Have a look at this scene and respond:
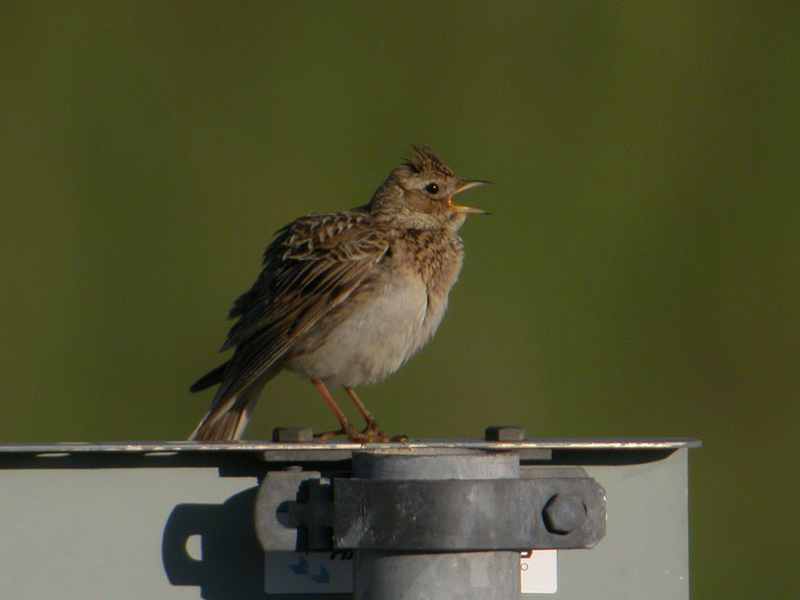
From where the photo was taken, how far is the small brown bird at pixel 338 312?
4902 mm

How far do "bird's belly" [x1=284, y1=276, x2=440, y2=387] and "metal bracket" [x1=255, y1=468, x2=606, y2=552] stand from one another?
8.62ft

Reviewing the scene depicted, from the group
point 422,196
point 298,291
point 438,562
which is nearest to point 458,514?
point 438,562

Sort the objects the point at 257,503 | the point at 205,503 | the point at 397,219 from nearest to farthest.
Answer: the point at 257,503 → the point at 205,503 → the point at 397,219

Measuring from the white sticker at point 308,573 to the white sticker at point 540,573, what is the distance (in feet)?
1.34

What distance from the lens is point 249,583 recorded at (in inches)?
102

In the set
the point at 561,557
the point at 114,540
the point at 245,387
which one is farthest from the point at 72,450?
the point at 245,387

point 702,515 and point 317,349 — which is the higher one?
point 317,349

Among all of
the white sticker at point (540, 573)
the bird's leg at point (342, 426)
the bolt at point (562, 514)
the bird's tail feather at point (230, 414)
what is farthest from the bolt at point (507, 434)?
the bird's tail feather at point (230, 414)

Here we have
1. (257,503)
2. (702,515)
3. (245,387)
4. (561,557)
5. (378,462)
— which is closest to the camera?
(378,462)

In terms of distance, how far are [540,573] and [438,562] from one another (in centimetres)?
59

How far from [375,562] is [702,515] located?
635 cm

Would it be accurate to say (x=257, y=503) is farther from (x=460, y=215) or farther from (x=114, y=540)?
(x=460, y=215)

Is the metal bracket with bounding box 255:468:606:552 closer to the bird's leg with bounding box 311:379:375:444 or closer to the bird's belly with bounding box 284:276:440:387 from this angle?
the bird's leg with bounding box 311:379:375:444

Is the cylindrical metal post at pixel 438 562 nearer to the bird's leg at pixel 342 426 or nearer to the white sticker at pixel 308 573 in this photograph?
Answer: the white sticker at pixel 308 573
